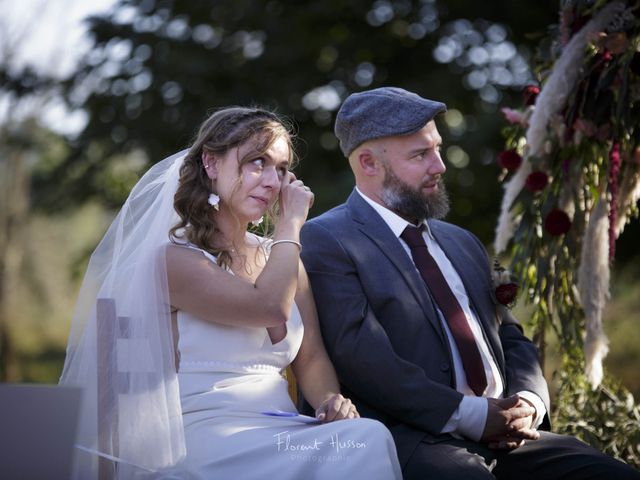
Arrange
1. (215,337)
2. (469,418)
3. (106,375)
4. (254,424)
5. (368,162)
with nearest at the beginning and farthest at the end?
(106,375) → (254,424) → (215,337) → (469,418) → (368,162)

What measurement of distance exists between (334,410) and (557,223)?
6.26ft

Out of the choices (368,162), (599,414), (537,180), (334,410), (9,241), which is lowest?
(9,241)

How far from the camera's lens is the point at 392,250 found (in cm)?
373

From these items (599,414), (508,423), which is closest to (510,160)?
(599,414)

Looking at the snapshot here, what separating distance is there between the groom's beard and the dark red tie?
74 millimetres

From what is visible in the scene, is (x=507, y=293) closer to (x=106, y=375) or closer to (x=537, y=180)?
(x=537, y=180)

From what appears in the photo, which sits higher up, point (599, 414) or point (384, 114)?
point (384, 114)

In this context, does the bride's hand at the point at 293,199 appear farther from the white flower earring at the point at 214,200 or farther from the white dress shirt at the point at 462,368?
the white dress shirt at the point at 462,368

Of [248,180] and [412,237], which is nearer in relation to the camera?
[248,180]

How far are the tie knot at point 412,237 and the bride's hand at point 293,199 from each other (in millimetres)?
605

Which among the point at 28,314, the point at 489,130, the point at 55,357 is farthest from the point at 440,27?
the point at 28,314

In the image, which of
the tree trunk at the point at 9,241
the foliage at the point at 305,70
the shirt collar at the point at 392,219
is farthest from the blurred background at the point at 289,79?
the tree trunk at the point at 9,241

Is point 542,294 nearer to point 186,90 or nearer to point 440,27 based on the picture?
point 440,27

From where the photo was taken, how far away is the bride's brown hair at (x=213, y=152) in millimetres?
3248
